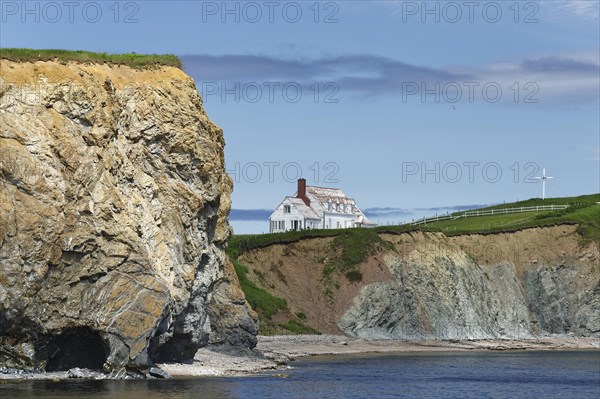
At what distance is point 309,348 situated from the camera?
10475cm

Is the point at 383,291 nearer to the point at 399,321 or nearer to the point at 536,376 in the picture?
the point at 399,321

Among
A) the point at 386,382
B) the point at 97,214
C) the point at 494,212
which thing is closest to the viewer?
the point at 97,214

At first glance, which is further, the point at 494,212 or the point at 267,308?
the point at 494,212

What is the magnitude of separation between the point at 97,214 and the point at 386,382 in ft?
75.5

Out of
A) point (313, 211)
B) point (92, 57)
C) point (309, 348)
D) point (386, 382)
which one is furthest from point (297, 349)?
point (313, 211)

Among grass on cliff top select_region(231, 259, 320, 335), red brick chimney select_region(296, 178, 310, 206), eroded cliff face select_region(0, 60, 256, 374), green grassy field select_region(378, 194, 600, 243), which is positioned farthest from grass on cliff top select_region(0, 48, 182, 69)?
red brick chimney select_region(296, 178, 310, 206)

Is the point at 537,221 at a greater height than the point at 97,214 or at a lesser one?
greater

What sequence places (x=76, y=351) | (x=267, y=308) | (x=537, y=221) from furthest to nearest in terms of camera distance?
(x=537, y=221), (x=267, y=308), (x=76, y=351)

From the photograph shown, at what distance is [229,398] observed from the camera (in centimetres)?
5747

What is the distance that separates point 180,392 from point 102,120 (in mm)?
16403

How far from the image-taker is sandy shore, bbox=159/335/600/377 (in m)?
73.4

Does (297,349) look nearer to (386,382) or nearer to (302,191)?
(386,382)

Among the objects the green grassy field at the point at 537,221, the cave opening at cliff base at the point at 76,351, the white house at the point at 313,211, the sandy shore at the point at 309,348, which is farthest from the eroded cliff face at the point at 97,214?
the white house at the point at 313,211

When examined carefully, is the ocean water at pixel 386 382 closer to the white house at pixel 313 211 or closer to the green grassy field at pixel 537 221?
the green grassy field at pixel 537 221
